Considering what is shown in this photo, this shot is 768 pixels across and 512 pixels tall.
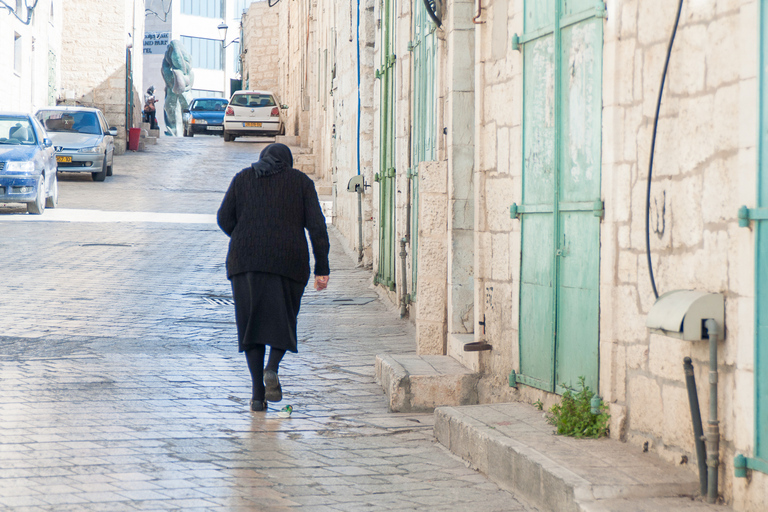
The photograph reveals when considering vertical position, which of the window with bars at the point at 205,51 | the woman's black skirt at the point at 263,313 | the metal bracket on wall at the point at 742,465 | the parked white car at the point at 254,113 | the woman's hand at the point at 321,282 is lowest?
the metal bracket on wall at the point at 742,465

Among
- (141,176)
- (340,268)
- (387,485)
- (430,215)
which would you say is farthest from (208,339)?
(141,176)

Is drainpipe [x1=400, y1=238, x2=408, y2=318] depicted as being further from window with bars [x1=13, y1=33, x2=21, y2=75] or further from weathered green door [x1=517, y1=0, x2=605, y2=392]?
window with bars [x1=13, y1=33, x2=21, y2=75]

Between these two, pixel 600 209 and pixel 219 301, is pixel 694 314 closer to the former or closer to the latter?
pixel 600 209

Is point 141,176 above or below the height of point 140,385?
above

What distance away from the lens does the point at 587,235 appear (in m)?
4.92

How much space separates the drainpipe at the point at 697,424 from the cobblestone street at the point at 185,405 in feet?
2.69

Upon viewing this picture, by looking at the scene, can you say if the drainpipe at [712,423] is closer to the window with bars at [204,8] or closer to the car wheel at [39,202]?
the car wheel at [39,202]

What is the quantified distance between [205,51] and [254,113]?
45735mm

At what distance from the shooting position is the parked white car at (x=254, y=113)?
34.3 m

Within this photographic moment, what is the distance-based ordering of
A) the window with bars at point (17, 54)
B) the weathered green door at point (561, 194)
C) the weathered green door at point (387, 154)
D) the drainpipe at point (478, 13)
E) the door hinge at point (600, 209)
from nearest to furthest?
the door hinge at point (600, 209), the weathered green door at point (561, 194), the drainpipe at point (478, 13), the weathered green door at point (387, 154), the window with bars at point (17, 54)

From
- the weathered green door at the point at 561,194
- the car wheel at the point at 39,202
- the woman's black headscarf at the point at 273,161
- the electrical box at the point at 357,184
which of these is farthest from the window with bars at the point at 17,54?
the weathered green door at the point at 561,194

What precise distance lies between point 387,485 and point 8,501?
1.60 metres

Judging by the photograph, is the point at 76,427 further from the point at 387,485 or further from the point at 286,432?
the point at 387,485

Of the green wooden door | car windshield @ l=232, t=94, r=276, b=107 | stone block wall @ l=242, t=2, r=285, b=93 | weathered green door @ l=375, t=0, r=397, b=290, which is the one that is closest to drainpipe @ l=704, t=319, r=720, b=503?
the green wooden door
